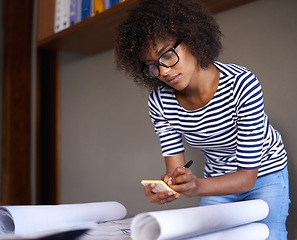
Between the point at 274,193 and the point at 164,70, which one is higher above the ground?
the point at 164,70

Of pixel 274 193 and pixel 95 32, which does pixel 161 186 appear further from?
pixel 95 32

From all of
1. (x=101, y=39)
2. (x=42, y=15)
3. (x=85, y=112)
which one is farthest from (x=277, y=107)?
(x=42, y=15)

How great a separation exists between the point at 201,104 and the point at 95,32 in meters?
0.94

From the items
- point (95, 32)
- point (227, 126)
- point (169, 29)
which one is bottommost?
point (227, 126)

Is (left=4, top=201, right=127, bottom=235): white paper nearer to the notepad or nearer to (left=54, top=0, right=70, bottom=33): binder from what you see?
the notepad

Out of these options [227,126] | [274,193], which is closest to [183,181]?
[227,126]

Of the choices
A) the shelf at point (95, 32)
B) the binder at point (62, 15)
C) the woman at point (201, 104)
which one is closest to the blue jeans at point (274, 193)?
the woman at point (201, 104)

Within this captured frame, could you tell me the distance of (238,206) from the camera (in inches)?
34.4

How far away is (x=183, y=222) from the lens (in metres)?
0.70

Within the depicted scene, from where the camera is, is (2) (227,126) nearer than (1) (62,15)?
Yes

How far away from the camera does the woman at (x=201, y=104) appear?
41.7 inches

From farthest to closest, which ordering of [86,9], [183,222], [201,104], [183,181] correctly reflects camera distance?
[86,9], [201,104], [183,181], [183,222]

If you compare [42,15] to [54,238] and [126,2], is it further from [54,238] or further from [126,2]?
[54,238]

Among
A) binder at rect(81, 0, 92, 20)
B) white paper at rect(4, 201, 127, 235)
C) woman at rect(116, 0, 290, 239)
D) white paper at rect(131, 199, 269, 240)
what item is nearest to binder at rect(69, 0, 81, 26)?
binder at rect(81, 0, 92, 20)
